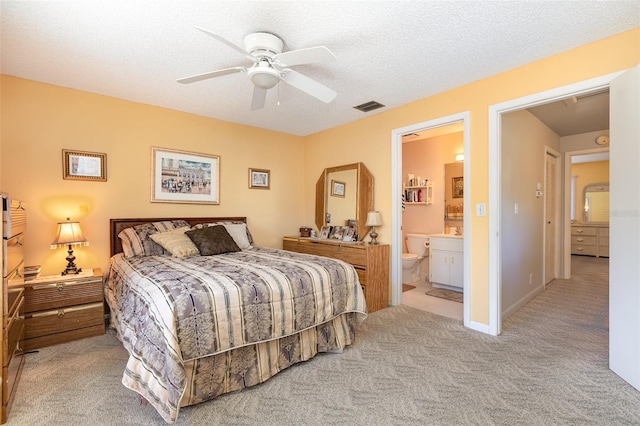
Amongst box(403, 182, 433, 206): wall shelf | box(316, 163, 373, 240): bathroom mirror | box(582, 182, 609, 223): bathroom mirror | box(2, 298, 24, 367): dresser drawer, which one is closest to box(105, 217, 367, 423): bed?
box(2, 298, 24, 367): dresser drawer

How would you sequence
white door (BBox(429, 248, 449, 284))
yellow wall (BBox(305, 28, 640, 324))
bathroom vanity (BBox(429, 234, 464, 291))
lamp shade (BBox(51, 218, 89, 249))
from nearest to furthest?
1. yellow wall (BBox(305, 28, 640, 324))
2. lamp shade (BBox(51, 218, 89, 249))
3. bathroom vanity (BBox(429, 234, 464, 291))
4. white door (BBox(429, 248, 449, 284))

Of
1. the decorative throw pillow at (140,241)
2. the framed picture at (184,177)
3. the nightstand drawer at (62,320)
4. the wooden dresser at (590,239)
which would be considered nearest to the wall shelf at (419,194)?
the framed picture at (184,177)

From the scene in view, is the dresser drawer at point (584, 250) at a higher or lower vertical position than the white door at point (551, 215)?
lower

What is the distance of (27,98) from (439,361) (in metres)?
4.44

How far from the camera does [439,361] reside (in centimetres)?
231

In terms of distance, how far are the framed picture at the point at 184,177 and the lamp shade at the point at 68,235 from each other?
2.83ft

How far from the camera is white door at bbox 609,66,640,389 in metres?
1.93

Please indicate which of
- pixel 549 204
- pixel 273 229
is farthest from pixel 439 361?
pixel 549 204

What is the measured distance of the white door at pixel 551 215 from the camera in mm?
4527

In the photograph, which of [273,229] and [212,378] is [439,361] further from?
[273,229]

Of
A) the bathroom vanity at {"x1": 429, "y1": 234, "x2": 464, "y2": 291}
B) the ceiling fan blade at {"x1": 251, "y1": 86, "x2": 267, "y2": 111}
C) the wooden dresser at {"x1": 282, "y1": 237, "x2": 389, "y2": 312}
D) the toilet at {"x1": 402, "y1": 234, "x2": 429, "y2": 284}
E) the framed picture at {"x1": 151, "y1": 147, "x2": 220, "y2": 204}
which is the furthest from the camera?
the toilet at {"x1": 402, "y1": 234, "x2": 429, "y2": 284}

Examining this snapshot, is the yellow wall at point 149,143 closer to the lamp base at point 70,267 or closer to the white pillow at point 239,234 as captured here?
the lamp base at point 70,267

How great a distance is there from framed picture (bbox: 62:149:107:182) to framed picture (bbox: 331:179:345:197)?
2.88m

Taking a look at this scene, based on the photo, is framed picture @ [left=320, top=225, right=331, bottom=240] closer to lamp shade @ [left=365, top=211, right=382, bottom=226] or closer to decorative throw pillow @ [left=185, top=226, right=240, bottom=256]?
lamp shade @ [left=365, top=211, right=382, bottom=226]
